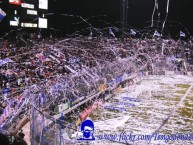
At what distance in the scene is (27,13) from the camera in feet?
129

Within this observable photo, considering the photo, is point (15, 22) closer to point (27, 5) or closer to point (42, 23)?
point (27, 5)

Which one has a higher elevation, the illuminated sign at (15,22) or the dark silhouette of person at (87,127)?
the illuminated sign at (15,22)

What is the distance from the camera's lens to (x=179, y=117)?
605 inches

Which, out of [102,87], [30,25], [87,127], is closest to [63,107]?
[87,127]

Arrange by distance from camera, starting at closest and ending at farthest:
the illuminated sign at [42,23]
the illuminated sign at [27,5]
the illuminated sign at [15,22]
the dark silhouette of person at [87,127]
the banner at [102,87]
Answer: the dark silhouette of person at [87,127], the banner at [102,87], the illuminated sign at [15,22], the illuminated sign at [27,5], the illuminated sign at [42,23]

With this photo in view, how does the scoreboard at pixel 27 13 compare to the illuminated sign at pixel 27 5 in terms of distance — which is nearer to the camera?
the scoreboard at pixel 27 13

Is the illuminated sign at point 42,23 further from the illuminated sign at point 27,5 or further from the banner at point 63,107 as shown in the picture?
the banner at point 63,107

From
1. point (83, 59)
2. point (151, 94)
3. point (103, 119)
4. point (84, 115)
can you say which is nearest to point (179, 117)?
point (103, 119)

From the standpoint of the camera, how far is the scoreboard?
123 feet

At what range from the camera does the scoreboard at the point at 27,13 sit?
123 feet

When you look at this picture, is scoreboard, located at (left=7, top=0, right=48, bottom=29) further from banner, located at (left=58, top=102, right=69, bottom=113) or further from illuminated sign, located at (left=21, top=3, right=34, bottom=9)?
banner, located at (left=58, top=102, right=69, bottom=113)

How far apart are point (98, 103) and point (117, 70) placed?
4.73m

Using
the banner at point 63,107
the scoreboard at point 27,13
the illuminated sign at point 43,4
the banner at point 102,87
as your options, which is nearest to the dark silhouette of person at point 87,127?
the banner at point 63,107

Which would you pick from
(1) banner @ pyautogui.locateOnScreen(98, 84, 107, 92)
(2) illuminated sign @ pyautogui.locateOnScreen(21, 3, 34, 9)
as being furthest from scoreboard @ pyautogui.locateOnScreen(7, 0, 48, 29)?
(1) banner @ pyautogui.locateOnScreen(98, 84, 107, 92)
